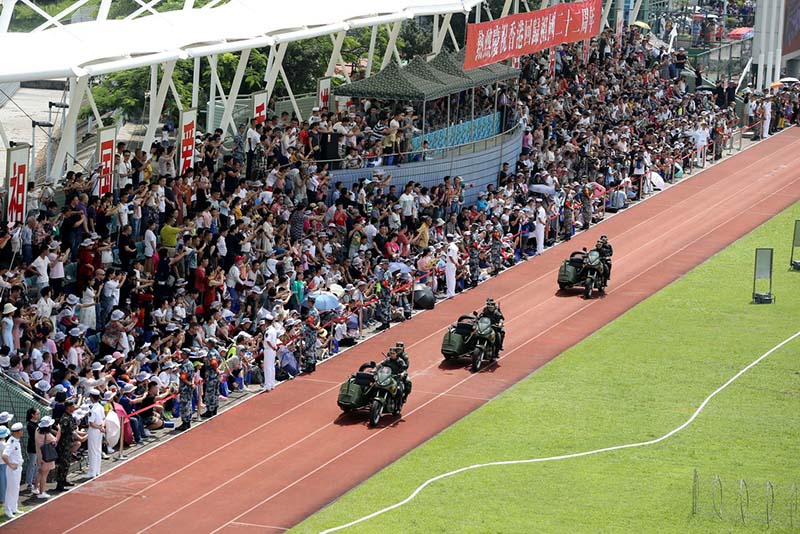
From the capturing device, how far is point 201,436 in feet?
95.3

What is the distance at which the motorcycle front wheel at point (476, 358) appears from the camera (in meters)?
33.2

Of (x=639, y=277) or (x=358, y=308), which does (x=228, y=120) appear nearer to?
(x=358, y=308)

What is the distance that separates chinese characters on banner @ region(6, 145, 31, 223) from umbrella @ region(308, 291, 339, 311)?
21.3 ft

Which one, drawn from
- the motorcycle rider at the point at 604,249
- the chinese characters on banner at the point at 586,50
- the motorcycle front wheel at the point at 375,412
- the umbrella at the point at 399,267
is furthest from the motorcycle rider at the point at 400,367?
the chinese characters on banner at the point at 586,50

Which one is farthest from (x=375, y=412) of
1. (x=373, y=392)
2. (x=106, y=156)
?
(x=106, y=156)

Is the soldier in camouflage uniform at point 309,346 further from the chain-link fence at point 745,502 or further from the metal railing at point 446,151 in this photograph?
the chain-link fence at point 745,502

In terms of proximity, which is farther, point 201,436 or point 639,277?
point 639,277

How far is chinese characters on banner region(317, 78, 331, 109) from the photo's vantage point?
45.2 m

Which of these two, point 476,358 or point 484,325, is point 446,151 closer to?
point 484,325

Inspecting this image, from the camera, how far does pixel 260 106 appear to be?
1615 inches

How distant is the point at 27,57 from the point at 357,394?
359 inches

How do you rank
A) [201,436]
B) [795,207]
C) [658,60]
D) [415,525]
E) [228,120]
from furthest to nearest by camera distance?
[658,60] → [795,207] → [228,120] → [201,436] → [415,525]

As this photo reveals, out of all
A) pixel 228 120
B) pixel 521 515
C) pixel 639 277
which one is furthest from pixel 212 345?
pixel 639 277

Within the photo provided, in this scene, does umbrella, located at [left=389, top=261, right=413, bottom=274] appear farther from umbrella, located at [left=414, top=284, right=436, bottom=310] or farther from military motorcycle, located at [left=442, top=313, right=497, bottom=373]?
military motorcycle, located at [left=442, top=313, right=497, bottom=373]
